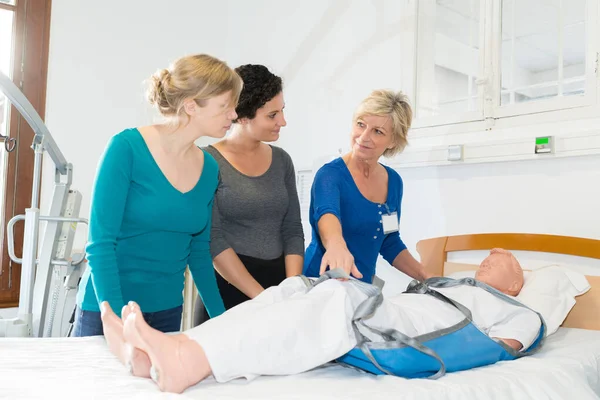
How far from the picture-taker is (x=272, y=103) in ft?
6.14

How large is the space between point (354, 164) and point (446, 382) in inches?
39.2

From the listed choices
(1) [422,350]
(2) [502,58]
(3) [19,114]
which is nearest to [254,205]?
(1) [422,350]

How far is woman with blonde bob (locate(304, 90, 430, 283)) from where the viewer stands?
6.35 ft

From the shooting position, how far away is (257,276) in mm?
1909

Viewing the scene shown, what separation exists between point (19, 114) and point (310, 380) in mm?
2846

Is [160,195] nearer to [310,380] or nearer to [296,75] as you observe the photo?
[310,380]

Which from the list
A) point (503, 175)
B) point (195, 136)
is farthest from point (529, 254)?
point (195, 136)

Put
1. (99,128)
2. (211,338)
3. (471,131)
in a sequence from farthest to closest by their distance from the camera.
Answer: (99,128)
(471,131)
(211,338)

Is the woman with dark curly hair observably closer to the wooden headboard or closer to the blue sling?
the blue sling

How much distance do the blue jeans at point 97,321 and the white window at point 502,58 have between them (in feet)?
5.41

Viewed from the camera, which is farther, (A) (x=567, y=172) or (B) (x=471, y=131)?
(B) (x=471, y=131)

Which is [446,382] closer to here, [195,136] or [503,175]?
[195,136]

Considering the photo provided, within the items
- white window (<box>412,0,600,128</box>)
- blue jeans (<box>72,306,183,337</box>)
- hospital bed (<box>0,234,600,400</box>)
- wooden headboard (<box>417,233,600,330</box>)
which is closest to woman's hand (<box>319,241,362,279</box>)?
hospital bed (<box>0,234,600,400</box>)

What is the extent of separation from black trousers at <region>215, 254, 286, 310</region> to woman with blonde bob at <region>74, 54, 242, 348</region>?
267 mm
